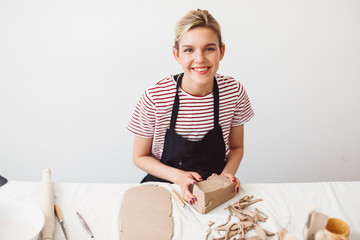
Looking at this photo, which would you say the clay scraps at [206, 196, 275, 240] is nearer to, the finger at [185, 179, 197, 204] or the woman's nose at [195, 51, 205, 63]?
the finger at [185, 179, 197, 204]

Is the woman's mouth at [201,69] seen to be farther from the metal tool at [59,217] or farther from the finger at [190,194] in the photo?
the metal tool at [59,217]

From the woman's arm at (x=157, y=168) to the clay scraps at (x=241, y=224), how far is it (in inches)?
6.4

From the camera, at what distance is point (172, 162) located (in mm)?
1274

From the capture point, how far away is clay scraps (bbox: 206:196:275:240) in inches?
33.2

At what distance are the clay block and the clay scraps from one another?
38mm

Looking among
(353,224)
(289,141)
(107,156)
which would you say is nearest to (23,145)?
(107,156)

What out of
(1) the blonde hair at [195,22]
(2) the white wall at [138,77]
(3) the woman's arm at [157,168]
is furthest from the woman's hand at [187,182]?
(2) the white wall at [138,77]

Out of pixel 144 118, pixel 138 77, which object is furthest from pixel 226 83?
pixel 138 77

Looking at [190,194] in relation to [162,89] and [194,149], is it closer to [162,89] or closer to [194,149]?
[194,149]

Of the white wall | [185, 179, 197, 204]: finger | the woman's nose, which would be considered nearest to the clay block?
[185, 179, 197, 204]: finger

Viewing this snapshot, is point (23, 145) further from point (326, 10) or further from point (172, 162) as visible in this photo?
point (326, 10)

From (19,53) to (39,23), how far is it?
0.21 m

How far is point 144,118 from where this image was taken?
1.24 m

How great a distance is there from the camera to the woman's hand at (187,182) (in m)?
0.97
